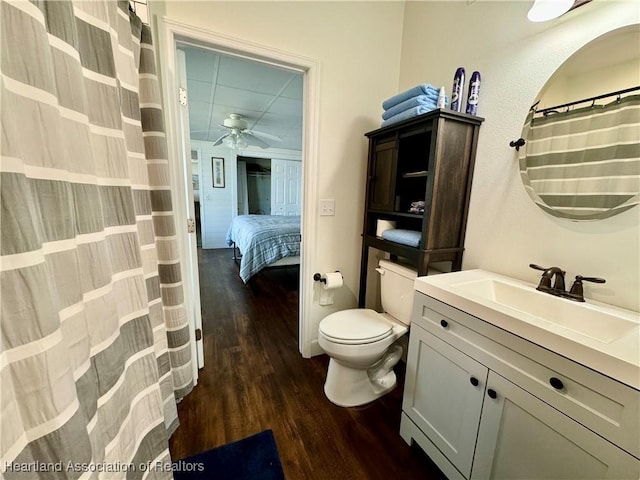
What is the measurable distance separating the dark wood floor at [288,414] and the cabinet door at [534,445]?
43 centimetres

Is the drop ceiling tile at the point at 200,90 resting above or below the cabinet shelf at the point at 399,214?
above

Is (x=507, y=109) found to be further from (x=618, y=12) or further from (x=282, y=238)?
(x=282, y=238)

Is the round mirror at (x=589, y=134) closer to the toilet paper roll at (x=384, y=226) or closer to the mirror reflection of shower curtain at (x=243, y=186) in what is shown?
the toilet paper roll at (x=384, y=226)

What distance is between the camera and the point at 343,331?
1438 mm

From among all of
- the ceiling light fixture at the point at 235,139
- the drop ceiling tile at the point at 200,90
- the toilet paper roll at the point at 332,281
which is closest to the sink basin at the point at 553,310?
the toilet paper roll at the point at 332,281

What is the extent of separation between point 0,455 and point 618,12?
2.04 m

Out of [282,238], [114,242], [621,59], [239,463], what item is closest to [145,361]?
[114,242]

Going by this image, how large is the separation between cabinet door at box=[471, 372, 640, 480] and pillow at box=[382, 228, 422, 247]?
2.34ft

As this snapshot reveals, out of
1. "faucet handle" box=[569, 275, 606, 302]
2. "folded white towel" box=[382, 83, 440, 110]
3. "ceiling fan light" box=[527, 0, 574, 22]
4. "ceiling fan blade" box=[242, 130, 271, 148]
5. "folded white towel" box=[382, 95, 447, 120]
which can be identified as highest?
"ceiling fan blade" box=[242, 130, 271, 148]

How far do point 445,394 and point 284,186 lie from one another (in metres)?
5.24

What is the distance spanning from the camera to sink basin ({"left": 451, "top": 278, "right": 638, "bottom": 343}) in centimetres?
84

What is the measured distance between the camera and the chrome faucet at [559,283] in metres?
0.97

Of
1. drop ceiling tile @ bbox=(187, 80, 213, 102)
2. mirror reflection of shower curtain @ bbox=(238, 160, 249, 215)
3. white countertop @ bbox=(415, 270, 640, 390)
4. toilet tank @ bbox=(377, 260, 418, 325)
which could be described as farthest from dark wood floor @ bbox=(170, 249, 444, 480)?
mirror reflection of shower curtain @ bbox=(238, 160, 249, 215)

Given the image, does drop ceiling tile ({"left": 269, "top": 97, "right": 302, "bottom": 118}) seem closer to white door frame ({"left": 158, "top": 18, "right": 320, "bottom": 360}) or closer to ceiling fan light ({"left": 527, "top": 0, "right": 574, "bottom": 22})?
white door frame ({"left": 158, "top": 18, "right": 320, "bottom": 360})
